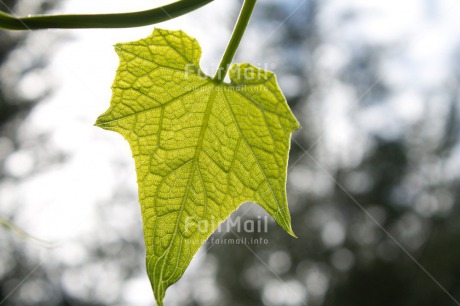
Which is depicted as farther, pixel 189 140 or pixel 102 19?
pixel 189 140

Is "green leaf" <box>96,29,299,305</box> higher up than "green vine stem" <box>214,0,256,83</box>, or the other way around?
"green vine stem" <box>214,0,256,83</box>

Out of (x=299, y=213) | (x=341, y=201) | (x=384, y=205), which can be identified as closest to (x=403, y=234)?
(x=384, y=205)

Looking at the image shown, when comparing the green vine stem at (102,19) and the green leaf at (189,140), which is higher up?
the green vine stem at (102,19)

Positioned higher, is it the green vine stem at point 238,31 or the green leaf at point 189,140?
the green vine stem at point 238,31

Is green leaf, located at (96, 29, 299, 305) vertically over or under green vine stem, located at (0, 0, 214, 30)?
under
